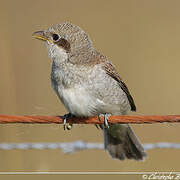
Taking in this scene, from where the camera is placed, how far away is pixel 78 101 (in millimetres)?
4957

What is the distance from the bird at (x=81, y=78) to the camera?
4973mm

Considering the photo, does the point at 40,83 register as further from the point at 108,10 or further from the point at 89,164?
the point at 108,10

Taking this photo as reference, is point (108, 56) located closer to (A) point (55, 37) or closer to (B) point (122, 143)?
(B) point (122, 143)

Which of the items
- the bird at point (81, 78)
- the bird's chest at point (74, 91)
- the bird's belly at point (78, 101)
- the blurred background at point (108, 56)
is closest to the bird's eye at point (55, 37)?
the bird at point (81, 78)

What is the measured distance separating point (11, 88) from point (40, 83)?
49 centimetres

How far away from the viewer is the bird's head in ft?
17.2

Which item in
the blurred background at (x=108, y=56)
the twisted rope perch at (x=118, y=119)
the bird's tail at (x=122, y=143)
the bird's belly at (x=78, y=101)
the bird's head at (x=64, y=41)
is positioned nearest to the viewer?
the twisted rope perch at (x=118, y=119)

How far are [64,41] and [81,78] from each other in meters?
0.53

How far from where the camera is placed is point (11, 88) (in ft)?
23.5

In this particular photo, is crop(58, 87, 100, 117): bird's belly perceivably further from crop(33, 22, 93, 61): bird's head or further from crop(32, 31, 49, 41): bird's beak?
crop(32, 31, 49, 41): bird's beak

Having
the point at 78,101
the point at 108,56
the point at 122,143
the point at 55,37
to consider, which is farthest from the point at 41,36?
the point at 108,56

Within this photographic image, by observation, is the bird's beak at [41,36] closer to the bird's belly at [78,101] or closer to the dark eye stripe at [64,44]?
the dark eye stripe at [64,44]

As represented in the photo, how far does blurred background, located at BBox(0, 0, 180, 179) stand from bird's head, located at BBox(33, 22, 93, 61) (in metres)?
0.84

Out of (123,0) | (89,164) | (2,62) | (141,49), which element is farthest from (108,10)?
(89,164)
